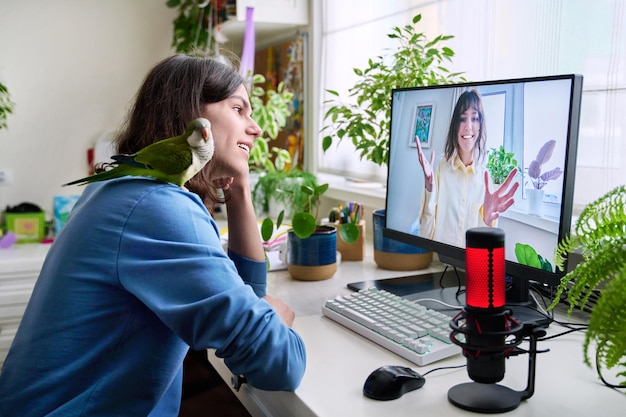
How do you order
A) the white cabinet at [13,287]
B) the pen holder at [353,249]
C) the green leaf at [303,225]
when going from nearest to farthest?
the green leaf at [303,225] < the pen holder at [353,249] < the white cabinet at [13,287]

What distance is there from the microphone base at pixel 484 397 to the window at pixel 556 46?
0.66 m

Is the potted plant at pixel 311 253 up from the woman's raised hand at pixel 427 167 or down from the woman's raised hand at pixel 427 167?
down

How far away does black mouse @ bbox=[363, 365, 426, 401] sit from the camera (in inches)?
34.3

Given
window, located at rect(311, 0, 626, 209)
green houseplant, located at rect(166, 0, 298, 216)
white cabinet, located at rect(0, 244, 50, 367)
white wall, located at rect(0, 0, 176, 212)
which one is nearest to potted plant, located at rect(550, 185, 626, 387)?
window, located at rect(311, 0, 626, 209)

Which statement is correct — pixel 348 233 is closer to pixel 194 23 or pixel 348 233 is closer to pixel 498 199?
pixel 498 199

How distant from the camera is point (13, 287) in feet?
7.37

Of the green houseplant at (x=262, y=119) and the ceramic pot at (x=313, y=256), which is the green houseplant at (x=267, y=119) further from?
the ceramic pot at (x=313, y=256)

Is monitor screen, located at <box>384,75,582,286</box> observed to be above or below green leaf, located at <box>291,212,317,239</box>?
above

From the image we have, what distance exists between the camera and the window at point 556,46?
1313 mm

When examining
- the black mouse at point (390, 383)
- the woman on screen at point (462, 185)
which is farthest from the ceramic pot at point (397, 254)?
the black mouse at point (390, 383)

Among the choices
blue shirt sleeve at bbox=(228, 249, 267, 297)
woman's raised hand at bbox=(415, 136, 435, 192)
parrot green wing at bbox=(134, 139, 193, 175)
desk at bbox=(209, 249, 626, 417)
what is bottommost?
desk at bbox=(209, 249, 626, 417)

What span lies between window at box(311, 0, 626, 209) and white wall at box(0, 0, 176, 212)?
1384 millimetres

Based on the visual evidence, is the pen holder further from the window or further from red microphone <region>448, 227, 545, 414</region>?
red microphone <region>448, 227, 545, 414</region>

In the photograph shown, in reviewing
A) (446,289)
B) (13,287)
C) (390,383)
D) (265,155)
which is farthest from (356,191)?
(390,383)
